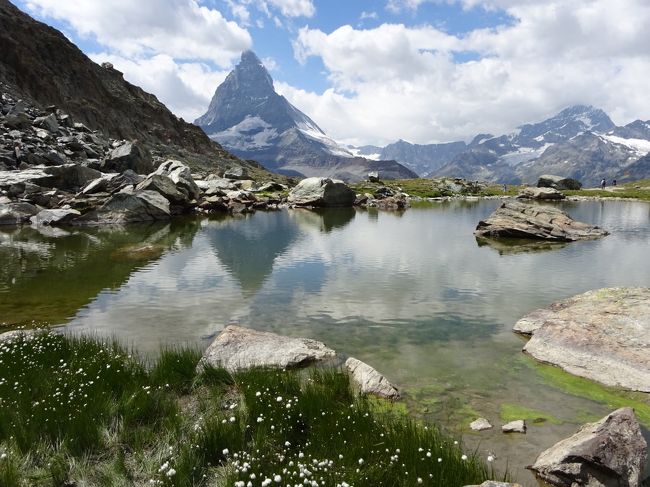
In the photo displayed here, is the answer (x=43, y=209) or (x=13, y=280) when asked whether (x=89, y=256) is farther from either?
(x=43, y=209)

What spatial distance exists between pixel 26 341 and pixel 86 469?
24.3ft

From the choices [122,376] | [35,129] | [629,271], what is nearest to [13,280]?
[122,376]

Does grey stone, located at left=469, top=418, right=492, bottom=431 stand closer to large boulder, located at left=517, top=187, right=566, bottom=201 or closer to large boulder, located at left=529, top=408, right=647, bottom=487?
large boulder, located at left=529, top=408, right=647, bottom=487

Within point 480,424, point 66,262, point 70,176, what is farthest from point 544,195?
point 480,424

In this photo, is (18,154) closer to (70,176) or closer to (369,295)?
(70,176)

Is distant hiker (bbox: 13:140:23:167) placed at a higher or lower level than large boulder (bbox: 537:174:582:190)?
higher

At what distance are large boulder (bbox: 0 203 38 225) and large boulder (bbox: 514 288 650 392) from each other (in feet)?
181

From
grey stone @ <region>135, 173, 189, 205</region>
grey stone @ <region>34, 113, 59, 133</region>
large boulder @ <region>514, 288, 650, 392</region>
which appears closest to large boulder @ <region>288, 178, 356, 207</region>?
grey stone @ <region>135, 173, 189, 205</region>

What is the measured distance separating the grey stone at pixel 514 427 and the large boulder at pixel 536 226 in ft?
129

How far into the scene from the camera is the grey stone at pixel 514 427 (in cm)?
1082

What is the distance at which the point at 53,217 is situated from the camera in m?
53.5

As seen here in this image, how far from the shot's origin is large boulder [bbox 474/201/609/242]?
152ft

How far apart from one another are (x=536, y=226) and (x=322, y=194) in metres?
47.5

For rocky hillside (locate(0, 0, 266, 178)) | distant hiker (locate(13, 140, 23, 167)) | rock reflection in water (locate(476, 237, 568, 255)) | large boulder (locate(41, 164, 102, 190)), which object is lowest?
rock reflection in water (locate(476, 237, 568, 255))
